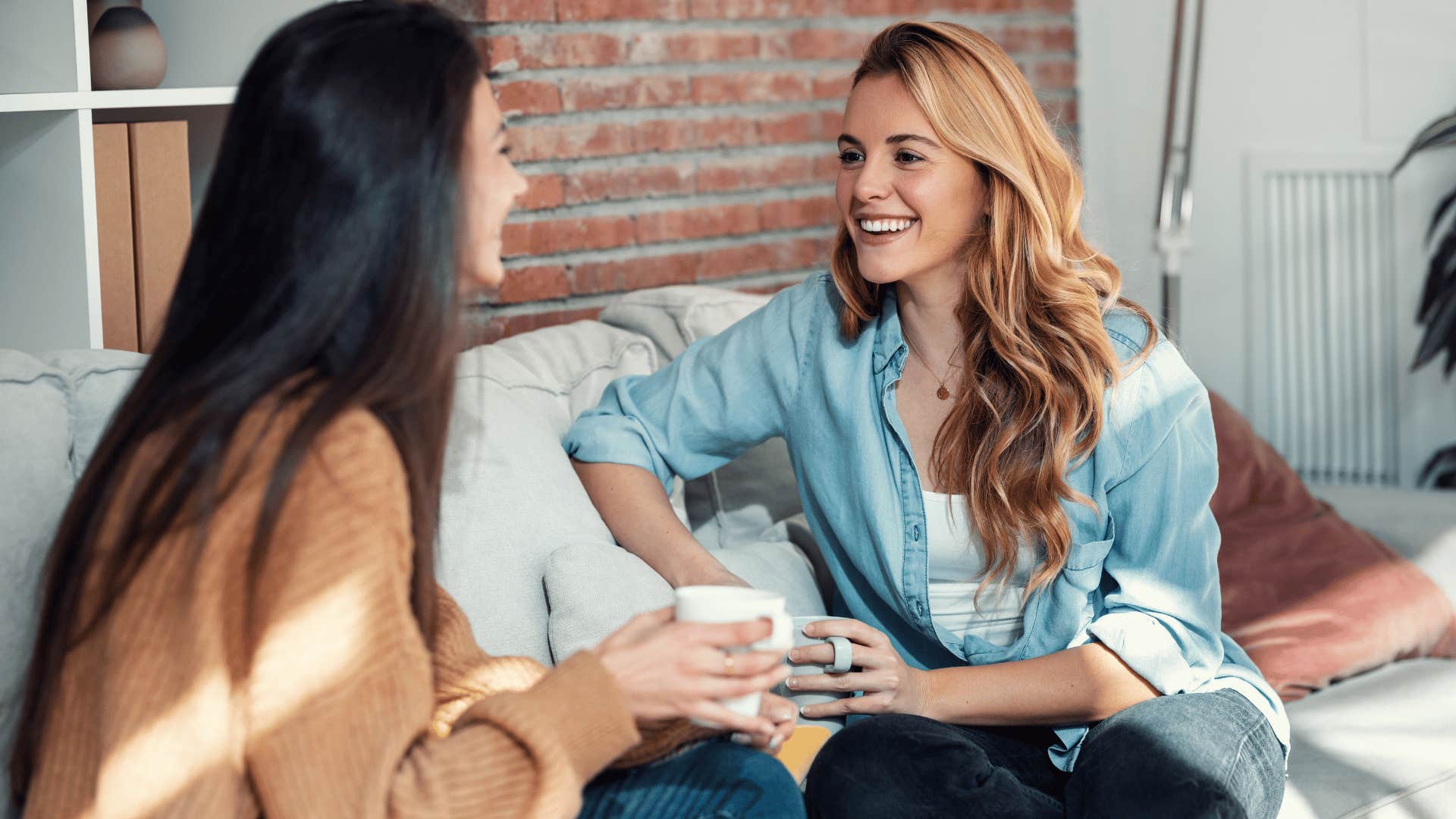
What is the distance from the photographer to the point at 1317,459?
352cm

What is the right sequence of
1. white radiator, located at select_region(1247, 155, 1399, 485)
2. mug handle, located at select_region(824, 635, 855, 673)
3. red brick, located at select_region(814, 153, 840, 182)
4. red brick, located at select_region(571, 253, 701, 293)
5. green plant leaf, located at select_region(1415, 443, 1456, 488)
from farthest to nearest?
1. white radiator, located at select_region(1247, 155, 1399, 485)
2. green plant leaf, located at select_region(1415, 443, 1456, 488)
3. red brick, located at select_region(814, 153, 840, 182)
4. red brick, located at select_region(571, 253, 701, 293)
5. mug handle, located at select_region(824, 635, 855, 673)

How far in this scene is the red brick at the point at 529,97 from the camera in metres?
2.30

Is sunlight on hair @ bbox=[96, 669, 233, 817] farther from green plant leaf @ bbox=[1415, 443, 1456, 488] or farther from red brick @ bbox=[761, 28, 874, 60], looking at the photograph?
green plant leaf @ bbox=[1415, 443, 1456, 488]

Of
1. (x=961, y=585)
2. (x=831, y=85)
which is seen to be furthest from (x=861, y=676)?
(x=831, y=85)

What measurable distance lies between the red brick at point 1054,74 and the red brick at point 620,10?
44.5 inches

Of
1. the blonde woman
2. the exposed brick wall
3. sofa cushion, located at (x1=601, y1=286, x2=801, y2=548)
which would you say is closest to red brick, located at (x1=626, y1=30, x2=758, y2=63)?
the exposed brick wall

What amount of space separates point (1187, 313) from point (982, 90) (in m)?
2.28

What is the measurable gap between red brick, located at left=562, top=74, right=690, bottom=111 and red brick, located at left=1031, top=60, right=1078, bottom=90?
44.7 inches

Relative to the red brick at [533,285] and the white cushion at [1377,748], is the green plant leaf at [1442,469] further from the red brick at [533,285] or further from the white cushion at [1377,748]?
the red brick at [533,285]

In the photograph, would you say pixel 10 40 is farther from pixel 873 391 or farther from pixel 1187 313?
pixel 1187 313

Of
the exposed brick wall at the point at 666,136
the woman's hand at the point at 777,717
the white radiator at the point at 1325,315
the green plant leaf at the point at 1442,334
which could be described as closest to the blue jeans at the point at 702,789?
the woman's hand at the point at 777,717

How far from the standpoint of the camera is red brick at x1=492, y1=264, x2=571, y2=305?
7.67 ft

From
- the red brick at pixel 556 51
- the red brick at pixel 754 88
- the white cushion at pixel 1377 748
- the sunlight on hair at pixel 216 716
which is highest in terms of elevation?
the red brick at pixel 556 51

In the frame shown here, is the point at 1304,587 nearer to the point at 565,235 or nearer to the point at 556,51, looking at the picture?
the point at 565,235
